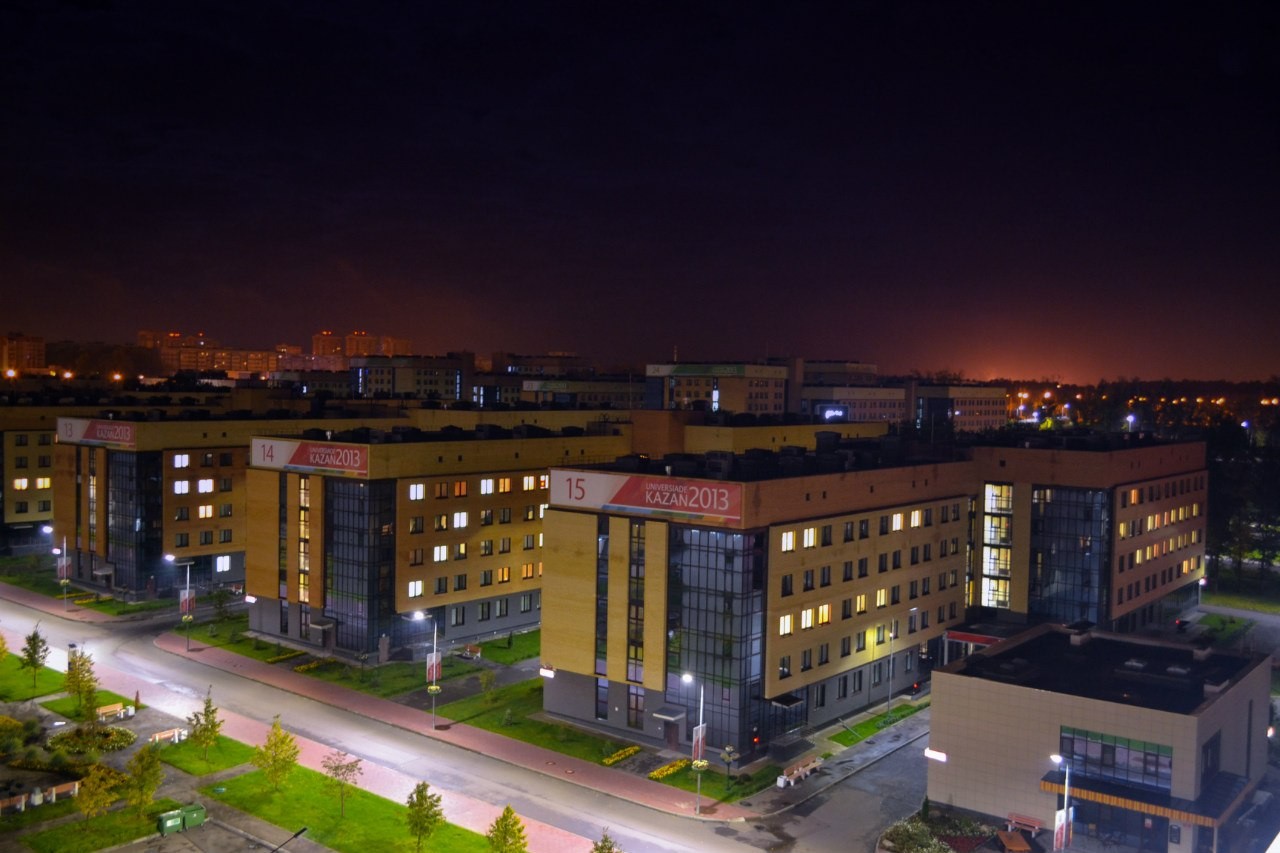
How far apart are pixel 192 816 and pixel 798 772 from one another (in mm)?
26885

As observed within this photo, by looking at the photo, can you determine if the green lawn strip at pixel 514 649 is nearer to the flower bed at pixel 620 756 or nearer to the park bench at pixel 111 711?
the flower bed at pixel 620 756

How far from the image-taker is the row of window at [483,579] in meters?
69.4

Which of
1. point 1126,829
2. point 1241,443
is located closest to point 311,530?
point 1126,829

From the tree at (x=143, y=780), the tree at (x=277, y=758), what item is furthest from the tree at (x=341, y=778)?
the tree at (x=143, y=780)

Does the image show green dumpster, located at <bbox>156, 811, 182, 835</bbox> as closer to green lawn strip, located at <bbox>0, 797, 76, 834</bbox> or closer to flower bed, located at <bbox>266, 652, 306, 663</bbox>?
green lawn strip, located at <bbox>0, 797, 76, 834</bbox>

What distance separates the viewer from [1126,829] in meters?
40.9

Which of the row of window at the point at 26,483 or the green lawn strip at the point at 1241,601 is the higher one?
the row of window at the point at 26,483

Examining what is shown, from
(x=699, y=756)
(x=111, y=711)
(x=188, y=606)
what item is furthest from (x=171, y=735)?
(x=699, y=756)

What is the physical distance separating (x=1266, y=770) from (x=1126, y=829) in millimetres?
13933

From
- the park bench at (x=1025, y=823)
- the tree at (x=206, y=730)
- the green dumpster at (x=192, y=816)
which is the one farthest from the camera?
the tree at (x=206, y=730)

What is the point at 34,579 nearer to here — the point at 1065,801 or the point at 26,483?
the point at 26,483

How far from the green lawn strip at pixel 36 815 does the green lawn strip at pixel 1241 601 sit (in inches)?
3516

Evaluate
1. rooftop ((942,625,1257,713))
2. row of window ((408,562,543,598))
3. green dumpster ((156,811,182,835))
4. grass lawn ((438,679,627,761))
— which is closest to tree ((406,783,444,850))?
green dumpster ((156,811,182,835))

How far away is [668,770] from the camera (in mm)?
49750
